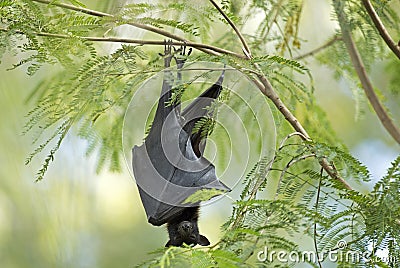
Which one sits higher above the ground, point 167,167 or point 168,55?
point 168,55

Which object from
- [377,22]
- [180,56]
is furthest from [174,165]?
[377,22]

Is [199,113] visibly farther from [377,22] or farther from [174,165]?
[377,22]

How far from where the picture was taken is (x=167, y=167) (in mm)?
911

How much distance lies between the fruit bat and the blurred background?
2.4 inches

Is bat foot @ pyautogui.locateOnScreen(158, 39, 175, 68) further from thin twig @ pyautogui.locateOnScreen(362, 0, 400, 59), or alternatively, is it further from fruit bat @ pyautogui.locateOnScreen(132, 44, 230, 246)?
thin twig @ pyautogui.locateOnScreen(362, 0, 400, 59)

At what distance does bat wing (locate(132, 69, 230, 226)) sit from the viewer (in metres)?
0.89

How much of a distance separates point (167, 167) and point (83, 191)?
927 millimetres

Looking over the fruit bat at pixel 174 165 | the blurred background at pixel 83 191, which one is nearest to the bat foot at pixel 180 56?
the fruit bat at pixel 174 165

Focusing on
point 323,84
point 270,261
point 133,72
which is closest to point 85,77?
point 133,72

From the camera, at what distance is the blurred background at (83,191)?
1395mm

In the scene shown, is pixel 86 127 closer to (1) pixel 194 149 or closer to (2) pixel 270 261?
(1) pixel 194 149

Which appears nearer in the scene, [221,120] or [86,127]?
[221,120]

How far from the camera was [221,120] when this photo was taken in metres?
0.91

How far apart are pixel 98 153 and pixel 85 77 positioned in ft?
1.55
